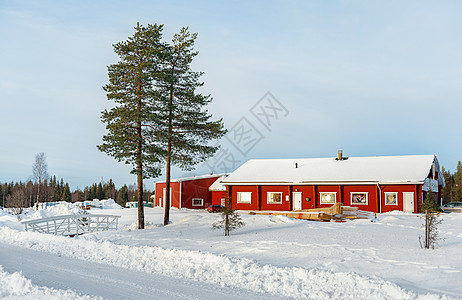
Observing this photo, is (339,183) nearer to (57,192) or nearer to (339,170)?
(339,170)

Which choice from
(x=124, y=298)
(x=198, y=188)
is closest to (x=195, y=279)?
(x=124, y=298)

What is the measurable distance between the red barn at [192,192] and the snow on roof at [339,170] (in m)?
5.15

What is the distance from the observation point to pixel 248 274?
9312 millimetres

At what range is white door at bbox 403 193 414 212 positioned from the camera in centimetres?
3387

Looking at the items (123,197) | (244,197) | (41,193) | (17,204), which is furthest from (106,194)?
(244,197)

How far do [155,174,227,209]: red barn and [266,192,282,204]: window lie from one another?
952 centimetres

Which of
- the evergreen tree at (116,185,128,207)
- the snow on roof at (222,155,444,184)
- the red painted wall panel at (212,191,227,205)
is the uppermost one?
the snow on roof at (222,155,444,184)

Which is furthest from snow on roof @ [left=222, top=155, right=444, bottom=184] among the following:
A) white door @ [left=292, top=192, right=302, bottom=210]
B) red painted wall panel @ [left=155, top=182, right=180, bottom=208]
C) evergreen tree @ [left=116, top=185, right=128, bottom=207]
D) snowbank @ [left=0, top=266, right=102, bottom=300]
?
evergreen tree @ [left=116, top=185, right=128, bottom=207]

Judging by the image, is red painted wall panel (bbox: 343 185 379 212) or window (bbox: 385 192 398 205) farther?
red painted wall panel (bbox: 343 185 379 212)

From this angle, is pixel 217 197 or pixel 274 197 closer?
pixel 274 197

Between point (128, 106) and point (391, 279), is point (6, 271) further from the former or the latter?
point (128, 106)

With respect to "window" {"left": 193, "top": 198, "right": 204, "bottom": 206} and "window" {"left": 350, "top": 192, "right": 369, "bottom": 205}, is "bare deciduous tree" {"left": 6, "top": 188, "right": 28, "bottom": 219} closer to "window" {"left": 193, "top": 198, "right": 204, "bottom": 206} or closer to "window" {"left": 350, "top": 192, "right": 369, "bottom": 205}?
"window" {"left": 193, "top": 198, "right": 204, "bottom": 206}

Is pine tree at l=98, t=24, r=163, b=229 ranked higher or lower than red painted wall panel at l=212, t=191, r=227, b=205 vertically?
higher

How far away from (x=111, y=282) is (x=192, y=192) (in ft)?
121
